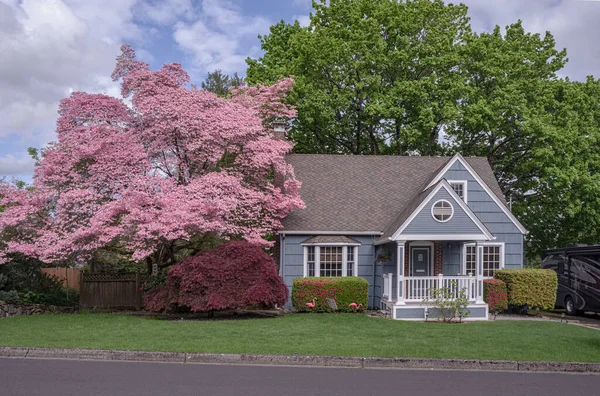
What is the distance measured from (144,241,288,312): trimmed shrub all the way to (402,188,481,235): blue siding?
4.86 meters

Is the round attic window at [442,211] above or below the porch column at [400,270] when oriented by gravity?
above

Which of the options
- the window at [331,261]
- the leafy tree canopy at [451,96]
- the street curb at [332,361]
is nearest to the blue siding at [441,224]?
the window at [331,261]

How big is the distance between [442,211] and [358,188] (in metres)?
5.20

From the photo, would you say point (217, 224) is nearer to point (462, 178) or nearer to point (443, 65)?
point (462, 178)

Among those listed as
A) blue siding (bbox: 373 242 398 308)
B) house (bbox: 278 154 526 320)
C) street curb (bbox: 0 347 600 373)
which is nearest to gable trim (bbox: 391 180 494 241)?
house (bbox: 278 154 526 320)

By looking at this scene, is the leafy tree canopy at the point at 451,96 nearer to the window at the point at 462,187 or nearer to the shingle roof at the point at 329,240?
the window at the point at 462,187

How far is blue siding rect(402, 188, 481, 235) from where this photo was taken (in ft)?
61.0

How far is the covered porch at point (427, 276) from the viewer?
18.3 metres

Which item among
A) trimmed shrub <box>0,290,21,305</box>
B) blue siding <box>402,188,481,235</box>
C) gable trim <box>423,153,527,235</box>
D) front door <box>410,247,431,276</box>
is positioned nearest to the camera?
trimmed shrub <box>0,290,21,305</box>

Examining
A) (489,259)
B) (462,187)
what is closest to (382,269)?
(489,259)

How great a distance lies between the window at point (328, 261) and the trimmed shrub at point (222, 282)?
289 cm

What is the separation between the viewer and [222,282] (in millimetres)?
17297

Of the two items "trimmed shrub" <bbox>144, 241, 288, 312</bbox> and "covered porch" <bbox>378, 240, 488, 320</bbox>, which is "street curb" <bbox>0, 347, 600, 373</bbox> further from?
"covered porch" <bbox>378, 240, 488, 320</bbox>

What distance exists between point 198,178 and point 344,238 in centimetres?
594
